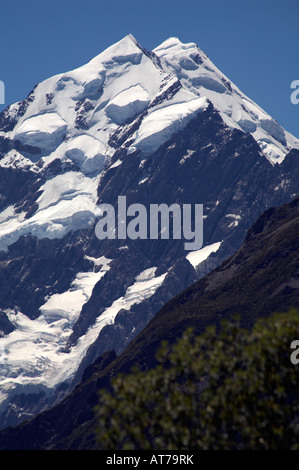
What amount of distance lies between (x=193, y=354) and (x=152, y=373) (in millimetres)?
3881

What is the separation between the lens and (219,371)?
75.5 metres

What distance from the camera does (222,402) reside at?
242 ft

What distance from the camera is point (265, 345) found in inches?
2894

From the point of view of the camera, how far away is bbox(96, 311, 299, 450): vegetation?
72.7 metres

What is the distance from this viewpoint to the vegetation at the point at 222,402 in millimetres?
72688
